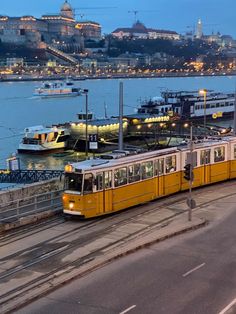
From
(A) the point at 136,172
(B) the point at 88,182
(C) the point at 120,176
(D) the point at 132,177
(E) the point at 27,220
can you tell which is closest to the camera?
(E) the point at 27,220

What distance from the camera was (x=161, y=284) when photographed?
1200cm

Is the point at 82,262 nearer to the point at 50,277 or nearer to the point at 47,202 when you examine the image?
the point at 50,277

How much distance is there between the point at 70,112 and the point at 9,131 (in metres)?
26.9

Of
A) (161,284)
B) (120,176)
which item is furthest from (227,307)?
(120,176)

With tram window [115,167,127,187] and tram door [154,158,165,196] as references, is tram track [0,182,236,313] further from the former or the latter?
tram window [115,167,127,187]

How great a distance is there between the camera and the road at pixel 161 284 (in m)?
10.8

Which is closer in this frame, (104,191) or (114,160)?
(104,191)

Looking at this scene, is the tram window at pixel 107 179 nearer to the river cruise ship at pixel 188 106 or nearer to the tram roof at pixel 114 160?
the tram roof at pixel 114 160

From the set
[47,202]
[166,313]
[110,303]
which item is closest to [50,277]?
[110,303]

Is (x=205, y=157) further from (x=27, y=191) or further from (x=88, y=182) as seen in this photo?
(x=27, y=191)

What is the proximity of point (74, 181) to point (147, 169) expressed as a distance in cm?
312

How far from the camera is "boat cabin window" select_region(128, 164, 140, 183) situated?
18548mm

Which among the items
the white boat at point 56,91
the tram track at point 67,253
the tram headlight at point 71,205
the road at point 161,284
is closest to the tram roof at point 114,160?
the tram headlight at point 71,205

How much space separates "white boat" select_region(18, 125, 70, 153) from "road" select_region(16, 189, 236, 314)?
3787 centimetres
